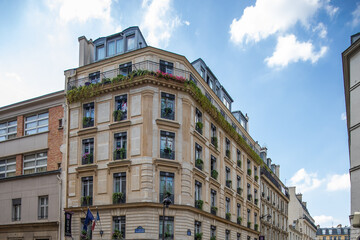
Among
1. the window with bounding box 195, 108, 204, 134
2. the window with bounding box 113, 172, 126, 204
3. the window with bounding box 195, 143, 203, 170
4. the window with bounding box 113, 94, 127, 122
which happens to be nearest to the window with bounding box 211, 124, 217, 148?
the window with bounding box 195, 108, 204, 134

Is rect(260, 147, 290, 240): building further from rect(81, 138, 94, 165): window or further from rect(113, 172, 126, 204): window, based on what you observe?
rect(81, 138, 94, 165): window

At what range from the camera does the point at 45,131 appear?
108ft

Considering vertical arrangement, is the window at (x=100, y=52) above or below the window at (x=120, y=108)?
above

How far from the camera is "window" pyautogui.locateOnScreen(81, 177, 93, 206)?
2920cm

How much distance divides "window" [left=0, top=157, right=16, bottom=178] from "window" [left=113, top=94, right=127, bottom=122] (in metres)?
10.6

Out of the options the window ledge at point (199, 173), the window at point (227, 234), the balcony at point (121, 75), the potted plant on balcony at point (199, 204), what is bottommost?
the window at point (227, 234)

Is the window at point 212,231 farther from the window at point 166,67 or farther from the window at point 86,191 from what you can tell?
the window at point 166,67

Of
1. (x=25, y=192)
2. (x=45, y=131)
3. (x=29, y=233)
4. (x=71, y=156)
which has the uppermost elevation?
(x=45, y=131)

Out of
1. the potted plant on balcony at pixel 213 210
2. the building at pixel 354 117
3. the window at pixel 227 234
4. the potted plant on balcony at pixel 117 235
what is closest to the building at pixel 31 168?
the potted plant on balcony at pixel 117 235

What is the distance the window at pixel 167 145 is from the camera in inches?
1134

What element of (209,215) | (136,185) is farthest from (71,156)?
(209,215)

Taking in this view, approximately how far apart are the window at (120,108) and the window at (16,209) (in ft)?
34.1

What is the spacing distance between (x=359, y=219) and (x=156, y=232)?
853 inches

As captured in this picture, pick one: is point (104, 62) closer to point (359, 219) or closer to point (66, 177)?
point (66, 177)
